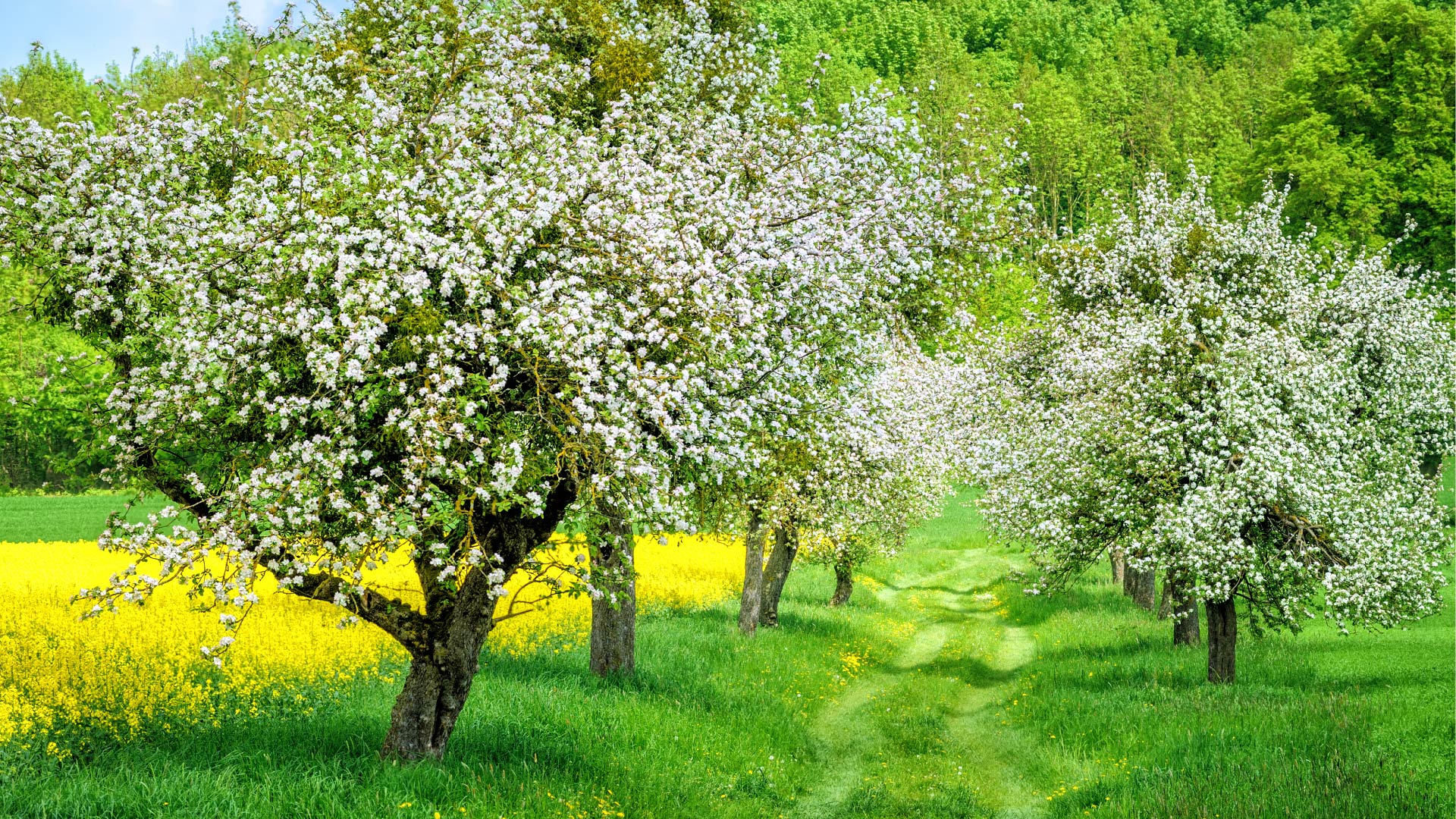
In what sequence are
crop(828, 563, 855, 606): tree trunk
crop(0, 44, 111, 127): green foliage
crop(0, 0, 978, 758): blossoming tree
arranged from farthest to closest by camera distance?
crop(0, 44, 111, 127): green foliage, crop(828, 563, 855, 606): tree trunk, crop(0, 0, 978, 758): blossoming tree

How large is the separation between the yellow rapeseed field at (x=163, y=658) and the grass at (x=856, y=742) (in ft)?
2.49

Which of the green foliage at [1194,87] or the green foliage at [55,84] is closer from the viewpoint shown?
the green foliage at [1194,87]

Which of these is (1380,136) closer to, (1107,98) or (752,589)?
(752,589)

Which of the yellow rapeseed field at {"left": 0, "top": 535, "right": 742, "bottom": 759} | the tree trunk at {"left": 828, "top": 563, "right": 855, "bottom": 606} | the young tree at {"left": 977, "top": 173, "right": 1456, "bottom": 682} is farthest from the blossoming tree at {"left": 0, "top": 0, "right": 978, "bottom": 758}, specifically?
the tree trunk at {"left": 828, "top": 563, "right": 855, "bottom": 606}

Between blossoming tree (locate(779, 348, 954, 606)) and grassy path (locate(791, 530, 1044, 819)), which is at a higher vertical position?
blossoming tree (locate(779, 348, 954, 606))

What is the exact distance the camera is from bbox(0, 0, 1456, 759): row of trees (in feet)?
31.7

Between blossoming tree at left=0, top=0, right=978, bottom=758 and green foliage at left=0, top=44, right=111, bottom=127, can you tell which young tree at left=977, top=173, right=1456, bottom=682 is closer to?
blossoming tree at left=0, top=0, right=978, bottom=758

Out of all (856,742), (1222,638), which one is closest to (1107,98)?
Answer: (1222,638)

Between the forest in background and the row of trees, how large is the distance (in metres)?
0.85

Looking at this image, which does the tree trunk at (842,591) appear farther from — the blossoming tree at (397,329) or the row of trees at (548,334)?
the blossoming tree at (397,329)

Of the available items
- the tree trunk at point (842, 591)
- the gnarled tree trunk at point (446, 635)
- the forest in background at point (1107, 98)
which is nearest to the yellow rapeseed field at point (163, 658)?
the gnarled tree trunk at point (446, 635)

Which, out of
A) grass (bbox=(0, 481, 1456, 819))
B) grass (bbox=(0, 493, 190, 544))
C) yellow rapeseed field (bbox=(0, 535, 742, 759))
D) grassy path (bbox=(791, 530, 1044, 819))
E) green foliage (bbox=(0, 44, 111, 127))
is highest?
green foliage (bbox=(0, 44, 111, 127))

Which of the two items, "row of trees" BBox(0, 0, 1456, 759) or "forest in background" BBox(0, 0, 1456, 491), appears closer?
"row of trees" BBox(0, 0, 1456, 759)

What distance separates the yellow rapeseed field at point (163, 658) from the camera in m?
12.8
